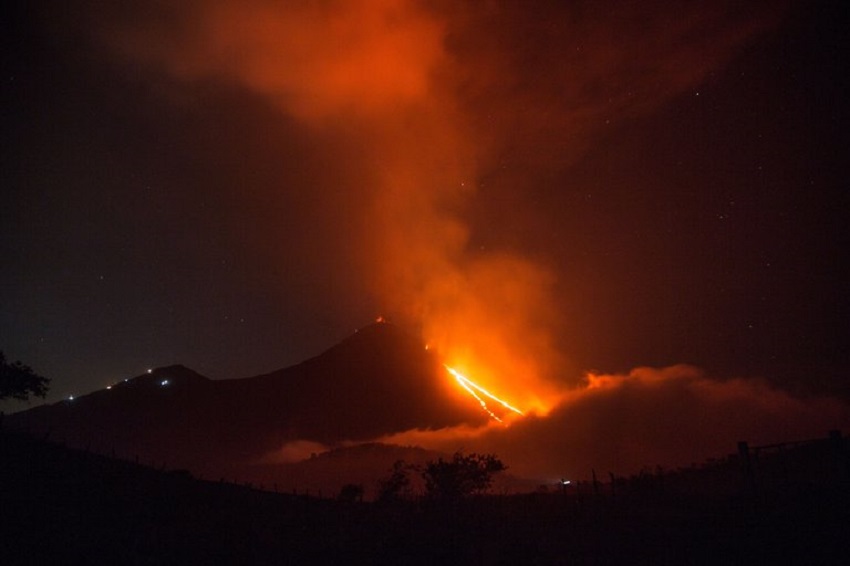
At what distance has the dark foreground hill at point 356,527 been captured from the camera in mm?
19094

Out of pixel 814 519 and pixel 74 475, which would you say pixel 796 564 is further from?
pixel 74 475

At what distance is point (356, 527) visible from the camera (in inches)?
1036

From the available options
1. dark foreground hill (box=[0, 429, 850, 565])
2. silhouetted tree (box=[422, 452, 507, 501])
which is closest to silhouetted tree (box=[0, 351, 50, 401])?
dark foreground hill (box=[0, 429, 850, 565])

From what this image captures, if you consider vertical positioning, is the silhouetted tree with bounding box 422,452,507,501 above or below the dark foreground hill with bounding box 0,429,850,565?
above

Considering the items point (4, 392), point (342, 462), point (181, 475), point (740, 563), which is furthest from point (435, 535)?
point (342, 462)

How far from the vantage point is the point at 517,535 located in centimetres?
2398

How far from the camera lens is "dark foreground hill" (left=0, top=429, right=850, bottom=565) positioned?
62.6 ft

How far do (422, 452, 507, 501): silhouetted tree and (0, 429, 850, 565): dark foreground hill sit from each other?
13.1 m

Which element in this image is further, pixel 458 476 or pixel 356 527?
pixel 458 476

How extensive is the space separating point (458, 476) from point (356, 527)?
820 inches

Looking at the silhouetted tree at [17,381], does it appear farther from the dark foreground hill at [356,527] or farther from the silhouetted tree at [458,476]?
the silhouetted tree at [458,476]

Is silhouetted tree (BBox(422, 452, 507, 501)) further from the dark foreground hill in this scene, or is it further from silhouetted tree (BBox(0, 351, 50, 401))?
silhouetted tree (BBox(0, 351, 50, 401))

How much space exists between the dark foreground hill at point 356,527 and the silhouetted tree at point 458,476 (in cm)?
1314

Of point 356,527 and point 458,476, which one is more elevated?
point 458,476
